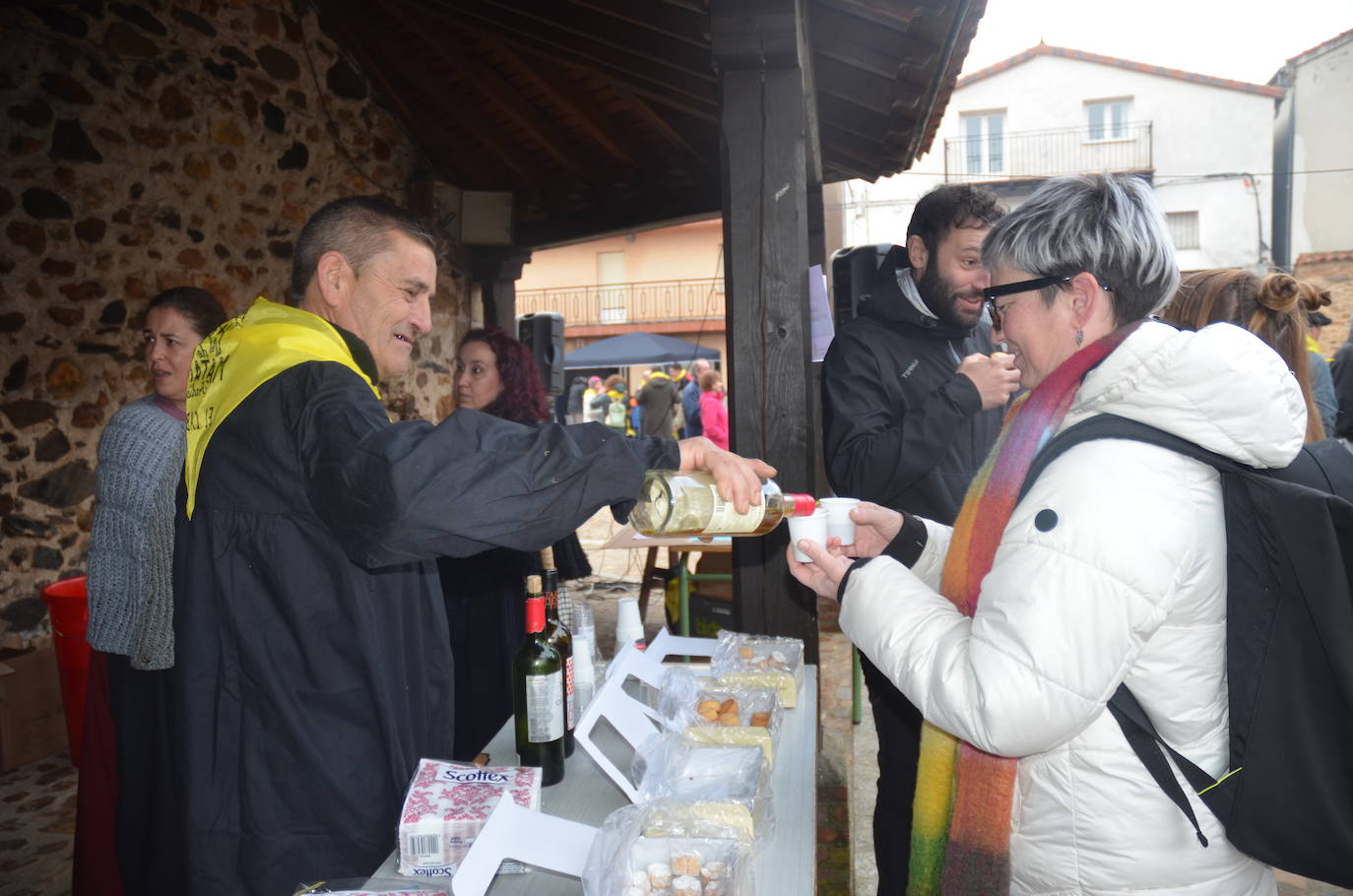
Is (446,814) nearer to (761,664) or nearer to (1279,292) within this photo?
(761,664)

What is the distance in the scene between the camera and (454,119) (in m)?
5.94

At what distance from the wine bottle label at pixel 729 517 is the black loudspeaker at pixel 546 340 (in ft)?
20.0

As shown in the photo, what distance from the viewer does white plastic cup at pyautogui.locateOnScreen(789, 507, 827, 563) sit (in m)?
1.65

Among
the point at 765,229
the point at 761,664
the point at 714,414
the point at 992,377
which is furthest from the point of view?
the point at 714,414

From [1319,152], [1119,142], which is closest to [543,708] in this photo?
[1319,152]

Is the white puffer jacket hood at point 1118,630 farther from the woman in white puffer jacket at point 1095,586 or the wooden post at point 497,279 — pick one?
the wooden post at point 497,279

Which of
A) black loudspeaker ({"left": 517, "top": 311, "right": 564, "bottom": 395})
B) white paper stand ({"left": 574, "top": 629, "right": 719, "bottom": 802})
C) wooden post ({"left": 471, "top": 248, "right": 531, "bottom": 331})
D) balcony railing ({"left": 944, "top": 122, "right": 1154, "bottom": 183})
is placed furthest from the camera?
balcony railing ({"left": 944, "top": 122, "right": 1154, "bottom": 183})

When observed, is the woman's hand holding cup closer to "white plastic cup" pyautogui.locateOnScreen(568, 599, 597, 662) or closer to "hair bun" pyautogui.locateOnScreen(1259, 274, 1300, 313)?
"white plastic cup" pyautogui.locateOnScreen(568, 599, 597, 662)

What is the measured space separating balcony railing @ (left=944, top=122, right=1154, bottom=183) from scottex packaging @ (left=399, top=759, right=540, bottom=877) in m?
23.6

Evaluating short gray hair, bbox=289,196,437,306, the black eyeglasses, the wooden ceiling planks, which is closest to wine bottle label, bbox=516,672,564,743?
short gray hair, bbox=289,196,437,306

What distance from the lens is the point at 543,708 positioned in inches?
65.6

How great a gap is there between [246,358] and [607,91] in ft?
13.6

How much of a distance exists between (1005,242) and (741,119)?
138 centimetres

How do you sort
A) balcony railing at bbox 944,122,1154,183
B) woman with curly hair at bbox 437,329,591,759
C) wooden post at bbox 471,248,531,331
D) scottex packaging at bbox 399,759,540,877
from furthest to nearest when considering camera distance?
balcony railing at bbox 944,122,1154,183 < wooden post at bbox 471,248,531,331 < woman with curly hair at bbox 437,329,591,759 < scottex packaging at bbox 399,759,540,877
